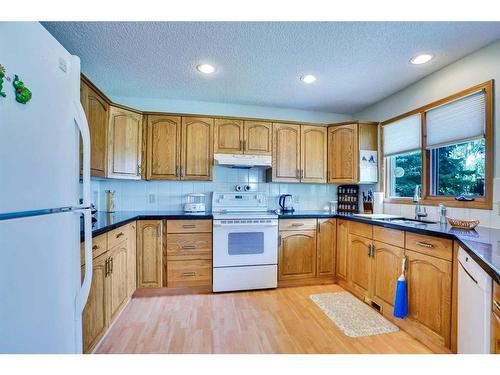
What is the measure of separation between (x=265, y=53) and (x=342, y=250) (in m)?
2.28

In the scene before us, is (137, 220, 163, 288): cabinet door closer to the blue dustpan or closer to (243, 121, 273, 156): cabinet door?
(243, 121, 273, 156): cabinet door

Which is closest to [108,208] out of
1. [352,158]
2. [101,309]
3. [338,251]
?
[101,309]

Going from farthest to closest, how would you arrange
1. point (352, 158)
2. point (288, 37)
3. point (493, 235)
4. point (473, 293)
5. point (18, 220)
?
1. point (352, 158)
2. point (288, 37)
3. point (493, 235)
4. point (473, 293)
5. point (18, 220)

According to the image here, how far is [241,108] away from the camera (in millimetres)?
3209

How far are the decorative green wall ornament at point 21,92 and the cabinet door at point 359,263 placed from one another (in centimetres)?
260

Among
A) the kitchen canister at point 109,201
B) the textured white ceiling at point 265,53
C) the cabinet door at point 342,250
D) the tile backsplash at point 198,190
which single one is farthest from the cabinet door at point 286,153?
the kitchen canister at point 109,201

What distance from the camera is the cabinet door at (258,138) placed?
116 inches

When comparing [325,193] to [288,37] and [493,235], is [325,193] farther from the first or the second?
[288,37]

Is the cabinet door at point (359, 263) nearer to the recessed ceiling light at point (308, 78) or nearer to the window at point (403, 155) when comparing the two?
the window at point (403, 155)

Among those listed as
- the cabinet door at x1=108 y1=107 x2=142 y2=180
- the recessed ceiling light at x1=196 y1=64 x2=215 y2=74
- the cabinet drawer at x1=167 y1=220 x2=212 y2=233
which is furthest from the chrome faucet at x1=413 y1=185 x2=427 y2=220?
the cabinet door at x1=108 y1=107 x2=142 y2=180

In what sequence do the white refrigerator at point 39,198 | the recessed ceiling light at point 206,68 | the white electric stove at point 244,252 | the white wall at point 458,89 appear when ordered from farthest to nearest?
1. the white electric stove at point 244,252
2. the recessed ceiling light at point 206,68
3. the white wall at point 458,89
4. the white refrigerator at point 39,198

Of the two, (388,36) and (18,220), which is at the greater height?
(388,36)

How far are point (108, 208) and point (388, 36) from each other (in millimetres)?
3237

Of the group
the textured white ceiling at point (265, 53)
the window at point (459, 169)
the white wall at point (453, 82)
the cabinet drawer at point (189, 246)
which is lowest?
the cabinet drawer at point (189, 246)
